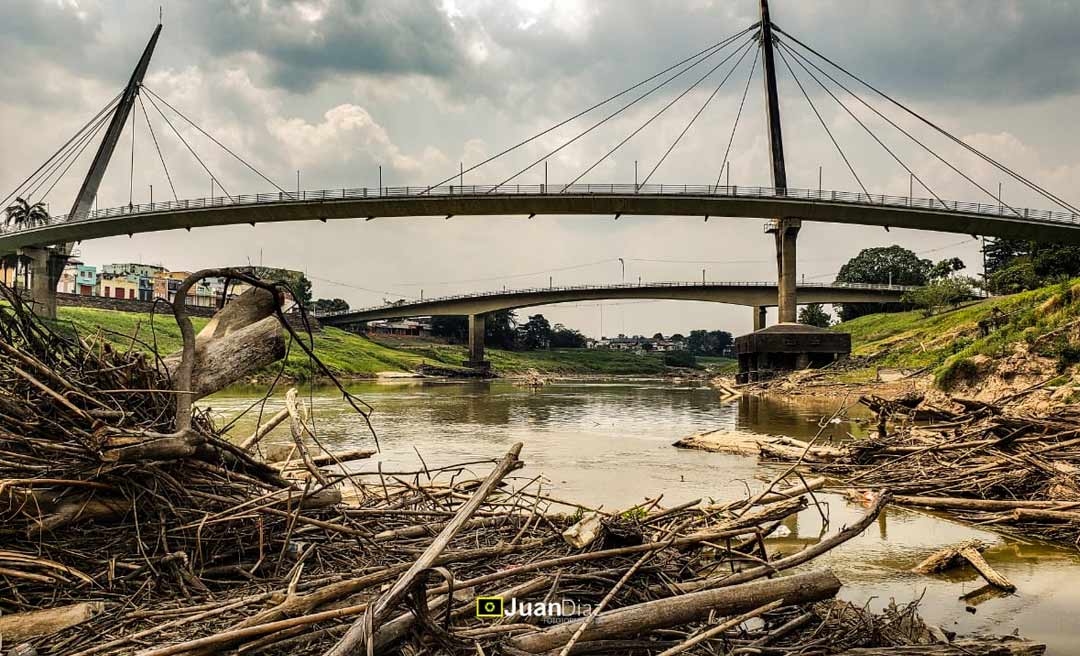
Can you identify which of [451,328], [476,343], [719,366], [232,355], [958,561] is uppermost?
[451,328]

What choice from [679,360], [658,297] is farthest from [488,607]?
[679,360]

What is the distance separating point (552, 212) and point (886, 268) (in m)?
71.2

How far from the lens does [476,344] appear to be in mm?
85562

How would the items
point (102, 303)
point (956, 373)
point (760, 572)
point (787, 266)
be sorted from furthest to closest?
point (102, 303), point (787, 266), point (956, 373), point (760, 572)

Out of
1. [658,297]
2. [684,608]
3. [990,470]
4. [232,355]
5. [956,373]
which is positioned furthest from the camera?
[658,297]

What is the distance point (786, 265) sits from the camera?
169 ft

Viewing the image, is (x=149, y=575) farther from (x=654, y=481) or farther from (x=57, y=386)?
(x=654, y=481)

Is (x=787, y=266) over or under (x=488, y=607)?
over

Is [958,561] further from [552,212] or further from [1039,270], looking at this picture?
[1039,270]

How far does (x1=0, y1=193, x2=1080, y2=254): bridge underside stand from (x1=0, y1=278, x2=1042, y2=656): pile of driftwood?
48.7 meters

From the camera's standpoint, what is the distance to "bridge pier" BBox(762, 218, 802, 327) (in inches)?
1986

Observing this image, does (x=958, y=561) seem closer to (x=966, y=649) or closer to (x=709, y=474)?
(x=966, y=649)

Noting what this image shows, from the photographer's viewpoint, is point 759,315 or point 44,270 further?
point 759,315

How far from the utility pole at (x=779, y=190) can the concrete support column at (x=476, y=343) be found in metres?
39.7
